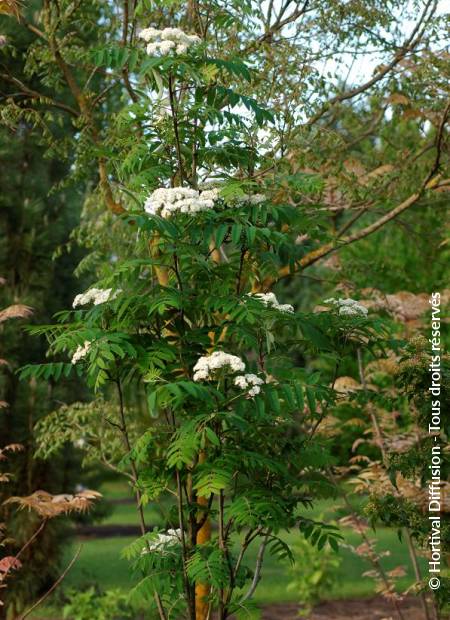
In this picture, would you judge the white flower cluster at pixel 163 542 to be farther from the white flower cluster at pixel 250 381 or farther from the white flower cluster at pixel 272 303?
the white flower cluster at pixel 272 303

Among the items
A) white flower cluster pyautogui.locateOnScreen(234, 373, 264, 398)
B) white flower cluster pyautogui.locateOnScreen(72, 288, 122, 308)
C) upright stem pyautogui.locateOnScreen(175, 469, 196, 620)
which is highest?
white flower cluster pyautogui.locateOnScreen(72, 288, 122, 308)

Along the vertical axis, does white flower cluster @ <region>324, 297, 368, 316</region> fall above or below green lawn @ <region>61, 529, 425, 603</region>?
above

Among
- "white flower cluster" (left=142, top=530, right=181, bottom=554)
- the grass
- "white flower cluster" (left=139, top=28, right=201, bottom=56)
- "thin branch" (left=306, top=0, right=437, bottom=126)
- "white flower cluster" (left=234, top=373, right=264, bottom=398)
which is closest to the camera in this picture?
"white flower cluster" (left=234, top=373, right=264, bottom=398)

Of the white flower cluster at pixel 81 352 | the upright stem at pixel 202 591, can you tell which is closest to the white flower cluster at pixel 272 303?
the white flower cluster at pixel 81 352

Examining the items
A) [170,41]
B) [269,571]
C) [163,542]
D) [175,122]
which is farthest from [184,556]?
[269,571]

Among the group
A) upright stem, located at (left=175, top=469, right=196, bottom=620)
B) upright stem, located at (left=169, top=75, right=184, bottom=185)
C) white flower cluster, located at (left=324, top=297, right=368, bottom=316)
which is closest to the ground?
upright stem, located at (left=175, top=469, right=196, bottom=620)

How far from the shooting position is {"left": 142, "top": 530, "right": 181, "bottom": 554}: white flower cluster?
454 centimetres

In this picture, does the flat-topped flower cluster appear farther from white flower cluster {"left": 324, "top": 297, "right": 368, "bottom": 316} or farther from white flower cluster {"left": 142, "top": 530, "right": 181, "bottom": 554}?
white flower cluster {"left": 142, "top": 530, "right": 181, "bottom": 554}

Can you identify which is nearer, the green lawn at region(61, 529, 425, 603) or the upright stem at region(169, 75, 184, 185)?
the upright stem at region(169, 75, 184, 185)

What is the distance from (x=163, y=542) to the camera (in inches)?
179

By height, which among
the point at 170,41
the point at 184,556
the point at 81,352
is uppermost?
the point at 170,41

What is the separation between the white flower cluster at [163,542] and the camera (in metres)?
4.54

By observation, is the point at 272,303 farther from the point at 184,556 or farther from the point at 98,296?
the point at 184,556

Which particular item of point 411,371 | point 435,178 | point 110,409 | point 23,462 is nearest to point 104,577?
point 23,462
